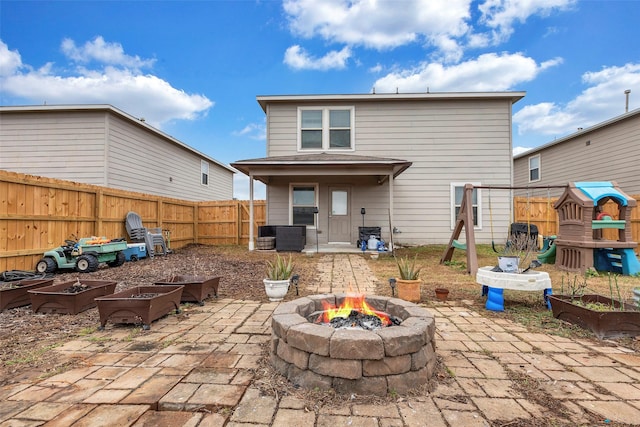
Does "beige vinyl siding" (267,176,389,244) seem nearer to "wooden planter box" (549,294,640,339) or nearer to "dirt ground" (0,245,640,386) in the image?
"dirt ground" (0,245,640,386)

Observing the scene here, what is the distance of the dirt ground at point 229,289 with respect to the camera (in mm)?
2695

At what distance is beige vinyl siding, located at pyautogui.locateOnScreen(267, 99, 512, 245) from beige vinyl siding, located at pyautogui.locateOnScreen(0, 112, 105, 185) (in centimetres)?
645

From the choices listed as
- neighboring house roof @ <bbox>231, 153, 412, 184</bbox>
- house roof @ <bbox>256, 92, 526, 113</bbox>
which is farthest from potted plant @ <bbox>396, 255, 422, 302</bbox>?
house roof @ <bbox>256, 92, 526, 113</bbox>

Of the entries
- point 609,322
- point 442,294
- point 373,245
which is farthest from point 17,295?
point 373,245

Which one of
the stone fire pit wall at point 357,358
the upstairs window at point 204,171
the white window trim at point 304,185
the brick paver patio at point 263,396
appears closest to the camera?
the brick paver patio at point 263,396

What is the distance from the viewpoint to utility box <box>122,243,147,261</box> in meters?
7.61

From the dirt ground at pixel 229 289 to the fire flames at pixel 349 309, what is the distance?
1.63 m

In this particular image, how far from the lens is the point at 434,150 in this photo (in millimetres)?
10680

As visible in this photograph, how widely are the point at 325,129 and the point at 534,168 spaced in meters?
11.7

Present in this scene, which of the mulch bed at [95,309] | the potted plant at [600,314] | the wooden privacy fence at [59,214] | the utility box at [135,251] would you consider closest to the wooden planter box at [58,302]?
the mulch bed at [95,309]

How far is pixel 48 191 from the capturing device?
6172 mm

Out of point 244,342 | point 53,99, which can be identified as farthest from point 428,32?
point 53,99

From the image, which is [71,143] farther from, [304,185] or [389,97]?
[389,97]

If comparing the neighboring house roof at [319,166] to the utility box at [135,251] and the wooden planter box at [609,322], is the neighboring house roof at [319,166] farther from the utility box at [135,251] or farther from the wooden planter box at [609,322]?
the wooden planter box at [609,322]
